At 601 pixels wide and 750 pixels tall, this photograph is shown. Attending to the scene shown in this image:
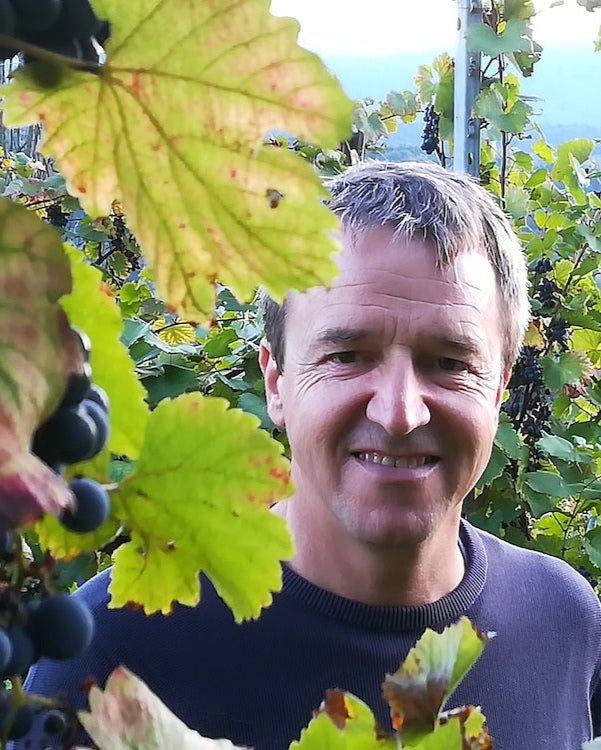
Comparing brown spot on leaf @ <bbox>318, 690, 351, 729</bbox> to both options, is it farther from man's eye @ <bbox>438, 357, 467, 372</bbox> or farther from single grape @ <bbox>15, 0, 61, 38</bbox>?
man's eye @ <bbox>438, 357, 467, 372</bbox>

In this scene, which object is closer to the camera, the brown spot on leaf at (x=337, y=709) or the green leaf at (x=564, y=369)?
the brown spot on leaf at (x=337, y=709)

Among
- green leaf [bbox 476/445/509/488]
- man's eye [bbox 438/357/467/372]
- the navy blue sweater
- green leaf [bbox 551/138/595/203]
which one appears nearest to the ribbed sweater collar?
the navy blue sweater

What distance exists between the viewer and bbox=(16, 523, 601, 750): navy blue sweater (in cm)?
102

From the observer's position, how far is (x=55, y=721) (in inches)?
12.2

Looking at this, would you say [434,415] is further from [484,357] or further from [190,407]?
[190,407]

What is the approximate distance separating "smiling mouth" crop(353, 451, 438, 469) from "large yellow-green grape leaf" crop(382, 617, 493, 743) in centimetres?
72

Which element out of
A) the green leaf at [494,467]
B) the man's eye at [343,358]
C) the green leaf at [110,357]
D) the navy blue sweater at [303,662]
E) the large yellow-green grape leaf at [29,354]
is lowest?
the green leaf at [494,467]

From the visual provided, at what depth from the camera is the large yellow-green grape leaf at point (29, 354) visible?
18cm

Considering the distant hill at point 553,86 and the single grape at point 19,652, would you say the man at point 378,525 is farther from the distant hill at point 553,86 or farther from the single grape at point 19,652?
the distant hill at point 553,86

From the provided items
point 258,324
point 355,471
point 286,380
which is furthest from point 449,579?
point 258,324

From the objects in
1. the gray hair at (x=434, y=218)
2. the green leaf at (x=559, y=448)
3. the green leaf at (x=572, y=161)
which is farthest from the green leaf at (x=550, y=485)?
the green leaf at (x=572, y=161)

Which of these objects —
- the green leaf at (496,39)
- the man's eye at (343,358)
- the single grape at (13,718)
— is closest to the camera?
the single grape at (13,718)

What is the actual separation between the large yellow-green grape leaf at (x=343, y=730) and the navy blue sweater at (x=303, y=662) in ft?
2.29

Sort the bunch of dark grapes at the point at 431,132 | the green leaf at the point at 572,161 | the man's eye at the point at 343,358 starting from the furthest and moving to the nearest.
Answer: the bunch of dark grapes at the point at 431,132 → the green leaf at the point at 572,161 → the man's eye at the point at 343,358
